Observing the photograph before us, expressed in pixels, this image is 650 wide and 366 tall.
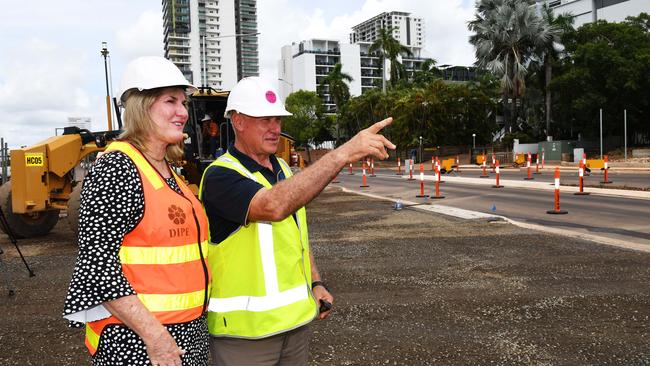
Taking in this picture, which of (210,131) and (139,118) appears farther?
(210,131)

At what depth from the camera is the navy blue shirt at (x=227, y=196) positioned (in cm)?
222

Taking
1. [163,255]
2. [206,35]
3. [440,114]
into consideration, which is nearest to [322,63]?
[206,35]

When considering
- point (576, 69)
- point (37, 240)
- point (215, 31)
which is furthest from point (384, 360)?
point (215, 31)

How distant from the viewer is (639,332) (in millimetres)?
4738

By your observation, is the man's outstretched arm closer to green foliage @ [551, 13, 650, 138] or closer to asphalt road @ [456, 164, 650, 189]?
asphalt road @ [456, 164, 650, 189]

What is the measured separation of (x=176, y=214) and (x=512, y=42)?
5522cm

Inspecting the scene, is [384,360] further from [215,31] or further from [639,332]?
[215,31]

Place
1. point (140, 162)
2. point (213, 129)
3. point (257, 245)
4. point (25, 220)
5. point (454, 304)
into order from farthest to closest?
point (213, 129) → point (25, 220) → point (454, 304) → point (257, 245) → point (140, 162)

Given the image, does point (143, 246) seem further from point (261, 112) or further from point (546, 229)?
point (546, 229)

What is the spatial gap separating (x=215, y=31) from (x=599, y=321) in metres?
169

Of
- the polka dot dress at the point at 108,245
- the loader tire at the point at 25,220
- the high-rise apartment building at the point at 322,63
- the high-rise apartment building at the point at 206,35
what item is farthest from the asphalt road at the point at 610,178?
the high-rise apartment building at the point at 206,35

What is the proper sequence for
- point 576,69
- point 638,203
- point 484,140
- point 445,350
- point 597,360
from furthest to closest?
point 484,140, point 576,69, point 638,203, point 445,350, point 597,360

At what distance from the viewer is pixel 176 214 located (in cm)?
207

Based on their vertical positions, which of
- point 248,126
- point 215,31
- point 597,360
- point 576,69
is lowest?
point 597,360
